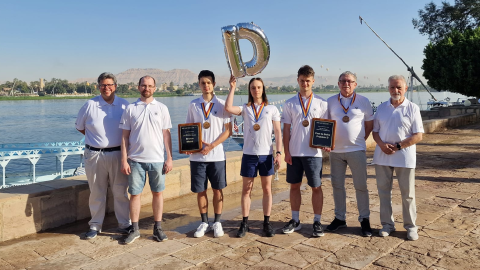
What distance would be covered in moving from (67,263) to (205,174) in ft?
5.07

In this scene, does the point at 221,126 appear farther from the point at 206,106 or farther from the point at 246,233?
the point at 246,233

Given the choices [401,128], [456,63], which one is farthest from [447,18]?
[401,128]

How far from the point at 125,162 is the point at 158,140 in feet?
1.33

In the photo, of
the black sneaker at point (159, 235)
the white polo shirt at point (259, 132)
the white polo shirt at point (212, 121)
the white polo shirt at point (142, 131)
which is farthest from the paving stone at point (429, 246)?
the white polo shirt at point (142, 131)

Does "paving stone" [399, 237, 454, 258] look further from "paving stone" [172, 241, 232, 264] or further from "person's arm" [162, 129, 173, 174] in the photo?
"person's arm" [162, 129, 173, 174]

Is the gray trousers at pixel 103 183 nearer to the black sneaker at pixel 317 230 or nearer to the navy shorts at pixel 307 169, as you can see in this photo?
the navy shorts at pixel 307 169

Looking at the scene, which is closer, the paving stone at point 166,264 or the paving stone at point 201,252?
the paving stone at point 166,264

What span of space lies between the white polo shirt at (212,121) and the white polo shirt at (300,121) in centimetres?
65

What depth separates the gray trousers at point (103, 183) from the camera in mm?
4320

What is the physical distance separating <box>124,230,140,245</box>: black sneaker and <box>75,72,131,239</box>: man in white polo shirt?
311 millimetres

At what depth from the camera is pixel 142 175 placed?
4227mm

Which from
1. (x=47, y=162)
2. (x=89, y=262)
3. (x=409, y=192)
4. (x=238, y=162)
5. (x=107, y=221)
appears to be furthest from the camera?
(x=47, y=162)

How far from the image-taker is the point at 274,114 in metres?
4.20

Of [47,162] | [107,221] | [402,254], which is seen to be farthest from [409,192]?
[47,162]
